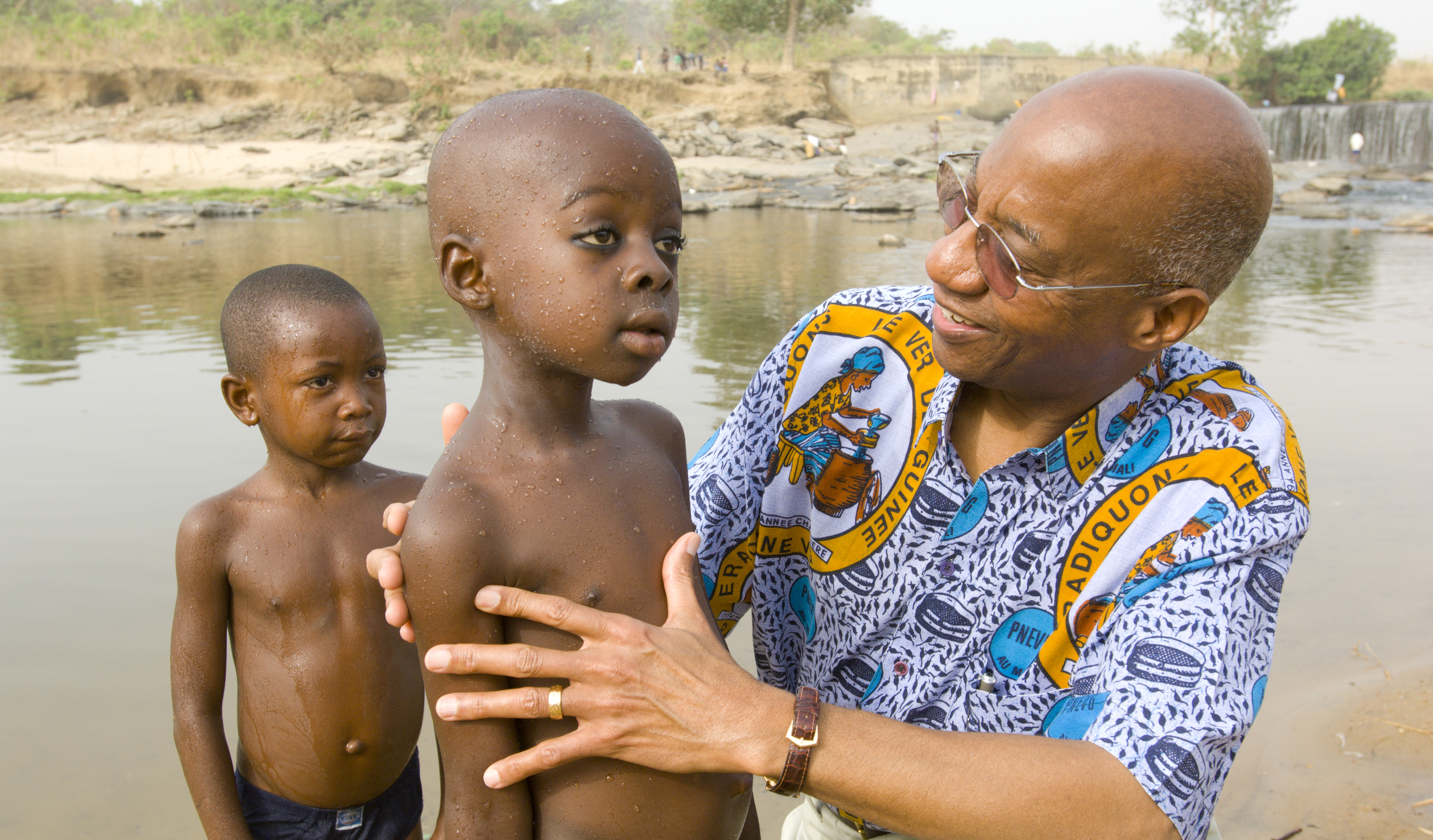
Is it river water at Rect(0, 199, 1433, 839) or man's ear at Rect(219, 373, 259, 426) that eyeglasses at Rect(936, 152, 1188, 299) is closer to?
man's ear at Rect(219, 373, 259, 426)

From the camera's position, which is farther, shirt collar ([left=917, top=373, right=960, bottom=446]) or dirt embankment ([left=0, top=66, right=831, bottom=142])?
dirt embankment ([left=0, top=66, right=831, bottom=142])

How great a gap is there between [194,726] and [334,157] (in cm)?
2553

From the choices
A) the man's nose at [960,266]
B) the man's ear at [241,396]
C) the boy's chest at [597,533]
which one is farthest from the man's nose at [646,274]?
the man's ear at [241,396]

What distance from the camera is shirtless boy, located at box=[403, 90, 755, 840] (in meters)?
1.49

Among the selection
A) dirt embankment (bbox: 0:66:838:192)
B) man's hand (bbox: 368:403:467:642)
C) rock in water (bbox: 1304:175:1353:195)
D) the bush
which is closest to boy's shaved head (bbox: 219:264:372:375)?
man's hand (bbox: 368:403:467:642)

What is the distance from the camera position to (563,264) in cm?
148

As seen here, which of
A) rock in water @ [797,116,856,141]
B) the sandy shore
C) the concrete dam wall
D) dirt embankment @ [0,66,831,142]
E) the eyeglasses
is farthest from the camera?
rock in water @ [797,116,856,141]

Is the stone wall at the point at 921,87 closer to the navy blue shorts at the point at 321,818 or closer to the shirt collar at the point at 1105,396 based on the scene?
the shirt collar at the point at 1105,396

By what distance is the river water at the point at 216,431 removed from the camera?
137 inches

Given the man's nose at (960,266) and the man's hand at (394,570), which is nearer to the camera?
the man's hand at (394,570)

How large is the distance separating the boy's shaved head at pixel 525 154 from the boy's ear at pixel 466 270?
0.06ft

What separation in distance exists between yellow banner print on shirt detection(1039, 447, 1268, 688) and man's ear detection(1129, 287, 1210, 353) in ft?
0.77

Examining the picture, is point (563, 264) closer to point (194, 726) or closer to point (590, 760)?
point (590, 760)

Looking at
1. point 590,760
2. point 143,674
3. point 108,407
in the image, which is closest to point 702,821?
point 590,760
